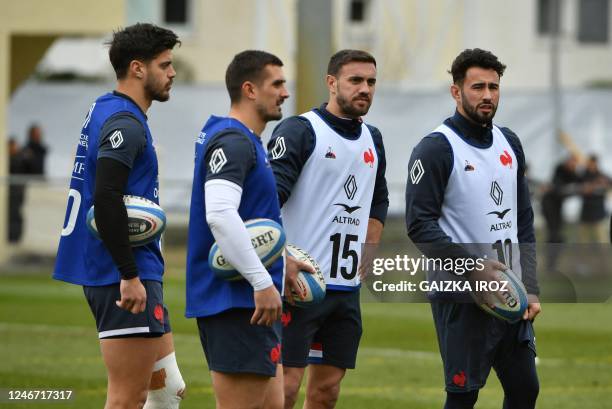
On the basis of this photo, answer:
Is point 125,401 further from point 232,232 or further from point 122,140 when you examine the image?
point 122,140

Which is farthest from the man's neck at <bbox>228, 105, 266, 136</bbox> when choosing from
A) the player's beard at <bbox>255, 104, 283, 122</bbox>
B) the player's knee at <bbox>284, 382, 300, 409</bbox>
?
the player's knee at <bbox>284, 382, 300, 409</bbox>

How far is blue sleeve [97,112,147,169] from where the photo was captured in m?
6.65

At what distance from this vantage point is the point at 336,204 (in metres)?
7.87

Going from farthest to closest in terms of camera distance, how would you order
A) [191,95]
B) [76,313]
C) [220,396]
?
[191,95]
[76,313]
[220,396]

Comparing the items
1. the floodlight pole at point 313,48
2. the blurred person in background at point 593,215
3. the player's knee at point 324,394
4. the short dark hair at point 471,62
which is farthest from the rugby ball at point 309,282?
the blurred person in background at point 593,215

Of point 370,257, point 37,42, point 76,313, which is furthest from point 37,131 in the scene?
point 370,257

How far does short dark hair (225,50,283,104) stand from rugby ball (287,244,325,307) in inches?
41.4

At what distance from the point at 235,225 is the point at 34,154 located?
21.5 meters

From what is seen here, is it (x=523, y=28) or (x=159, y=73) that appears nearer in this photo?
(x=159, y=73)

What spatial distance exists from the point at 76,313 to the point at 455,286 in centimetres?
1173

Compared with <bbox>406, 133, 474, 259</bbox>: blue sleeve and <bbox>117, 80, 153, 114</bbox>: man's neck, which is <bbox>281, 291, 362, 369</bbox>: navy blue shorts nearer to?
<bbox>406, 133, 474, 259</bbox>: blue sleeve

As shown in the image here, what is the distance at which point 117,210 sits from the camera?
6570 millimetres

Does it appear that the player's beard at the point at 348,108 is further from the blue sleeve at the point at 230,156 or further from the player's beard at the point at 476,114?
the blue sleeve at the point at 230,156

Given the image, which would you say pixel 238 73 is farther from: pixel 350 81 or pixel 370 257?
pixel 370 257
